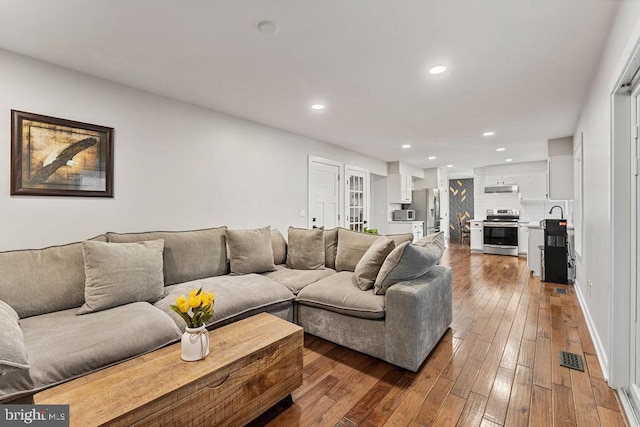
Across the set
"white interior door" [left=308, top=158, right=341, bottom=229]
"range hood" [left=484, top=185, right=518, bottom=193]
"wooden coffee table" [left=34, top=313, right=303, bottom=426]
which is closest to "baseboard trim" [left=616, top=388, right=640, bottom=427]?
"wooden coffee table" [left=34, top=313, right=303, bottom=426]

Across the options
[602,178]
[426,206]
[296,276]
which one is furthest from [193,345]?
[426,206]

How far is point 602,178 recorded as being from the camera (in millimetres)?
2211

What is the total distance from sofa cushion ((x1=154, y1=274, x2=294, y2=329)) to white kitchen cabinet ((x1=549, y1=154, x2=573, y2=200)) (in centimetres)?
514

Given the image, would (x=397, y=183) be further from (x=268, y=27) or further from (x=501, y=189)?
(x=268, y=27)

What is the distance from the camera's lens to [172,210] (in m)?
3.16

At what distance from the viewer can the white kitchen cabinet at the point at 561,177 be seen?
4949mm

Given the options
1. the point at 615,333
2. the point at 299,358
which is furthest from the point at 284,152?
the point at 615,333

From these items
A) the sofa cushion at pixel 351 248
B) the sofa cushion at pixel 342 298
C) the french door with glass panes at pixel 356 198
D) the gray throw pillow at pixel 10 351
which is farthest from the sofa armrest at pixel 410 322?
the french door with glass panes at pixel 356 198

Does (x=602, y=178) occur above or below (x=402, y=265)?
above

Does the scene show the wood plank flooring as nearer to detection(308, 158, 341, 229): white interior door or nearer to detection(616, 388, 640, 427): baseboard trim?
detection(616, 388, 640, 427): baseboard trim

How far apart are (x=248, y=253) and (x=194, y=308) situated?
5.36 ft

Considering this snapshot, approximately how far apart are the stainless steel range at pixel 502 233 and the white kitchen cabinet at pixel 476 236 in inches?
6.2

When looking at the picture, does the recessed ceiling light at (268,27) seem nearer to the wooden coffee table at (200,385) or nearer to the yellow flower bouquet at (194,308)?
the yellow flower bouquet at (194,308)

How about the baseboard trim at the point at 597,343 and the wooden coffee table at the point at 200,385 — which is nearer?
the wooden coffee table at the point at 200,385
